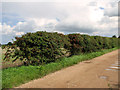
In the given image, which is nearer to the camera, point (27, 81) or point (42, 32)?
point (27, 81)

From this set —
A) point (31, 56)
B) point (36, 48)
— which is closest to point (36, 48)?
point (36, 48)

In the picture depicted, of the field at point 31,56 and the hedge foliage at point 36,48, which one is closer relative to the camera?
the field at point 31,56

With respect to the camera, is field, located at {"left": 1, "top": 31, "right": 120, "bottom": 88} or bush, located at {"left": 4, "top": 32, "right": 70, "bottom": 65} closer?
field, located at {"left": 1, "top": 31, "right": 120, "bottom": 88}

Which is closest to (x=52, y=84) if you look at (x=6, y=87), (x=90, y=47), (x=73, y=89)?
(x=73, y=89)

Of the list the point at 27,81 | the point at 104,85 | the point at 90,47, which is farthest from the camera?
the point at 90,47

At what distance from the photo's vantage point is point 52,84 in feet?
14.5

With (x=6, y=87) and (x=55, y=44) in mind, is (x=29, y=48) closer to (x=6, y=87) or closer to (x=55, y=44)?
(x=55, y=44)

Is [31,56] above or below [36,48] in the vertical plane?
below

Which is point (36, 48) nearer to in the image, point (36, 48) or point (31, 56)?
point (36, 48)

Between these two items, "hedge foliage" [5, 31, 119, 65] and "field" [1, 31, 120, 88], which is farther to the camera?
"hedge foliage" [5, 31, 119, 65]

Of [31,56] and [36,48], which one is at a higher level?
[36,48]

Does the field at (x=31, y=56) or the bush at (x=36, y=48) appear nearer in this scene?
the field at (x=31, y=56)

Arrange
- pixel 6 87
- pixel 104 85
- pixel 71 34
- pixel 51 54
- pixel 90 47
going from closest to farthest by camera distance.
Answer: pixel 6 87, pixel 104 85, pixel 51 54, pixel 71 34, pixel 90 47

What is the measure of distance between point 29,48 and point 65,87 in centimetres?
289
